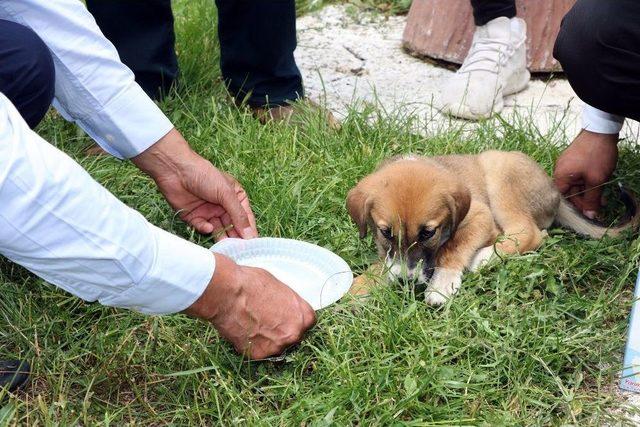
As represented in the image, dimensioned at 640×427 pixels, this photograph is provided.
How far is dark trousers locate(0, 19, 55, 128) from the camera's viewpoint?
9.70 ft

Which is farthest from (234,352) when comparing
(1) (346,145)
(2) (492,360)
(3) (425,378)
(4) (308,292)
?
(1) (346,145)

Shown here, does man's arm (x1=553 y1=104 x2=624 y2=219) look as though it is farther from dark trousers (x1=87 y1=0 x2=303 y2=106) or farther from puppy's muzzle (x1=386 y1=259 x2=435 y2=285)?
dark trousers (x1=87 y1=0 x2=303 y2=106)

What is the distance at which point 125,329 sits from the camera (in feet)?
10.1

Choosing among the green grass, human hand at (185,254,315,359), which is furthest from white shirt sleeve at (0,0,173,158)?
human hand at (185,254,315,359)

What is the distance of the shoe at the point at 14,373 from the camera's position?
284 cm

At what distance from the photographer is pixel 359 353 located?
9.61 ft

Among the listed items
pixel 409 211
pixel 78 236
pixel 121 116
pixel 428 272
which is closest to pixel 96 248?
pixel 78 236

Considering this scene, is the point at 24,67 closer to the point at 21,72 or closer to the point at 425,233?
the point at 21,72

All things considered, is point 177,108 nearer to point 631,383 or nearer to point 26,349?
point 26,349

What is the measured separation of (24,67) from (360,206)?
1.33 meters

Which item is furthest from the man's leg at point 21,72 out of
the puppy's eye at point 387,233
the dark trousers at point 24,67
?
the puppy's eye at point 387,233

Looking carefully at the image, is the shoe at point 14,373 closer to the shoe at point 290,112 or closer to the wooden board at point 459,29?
the shoe at point 290,112

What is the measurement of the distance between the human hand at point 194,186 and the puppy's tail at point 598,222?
1.35 metres

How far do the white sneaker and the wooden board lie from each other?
0.46 ft
